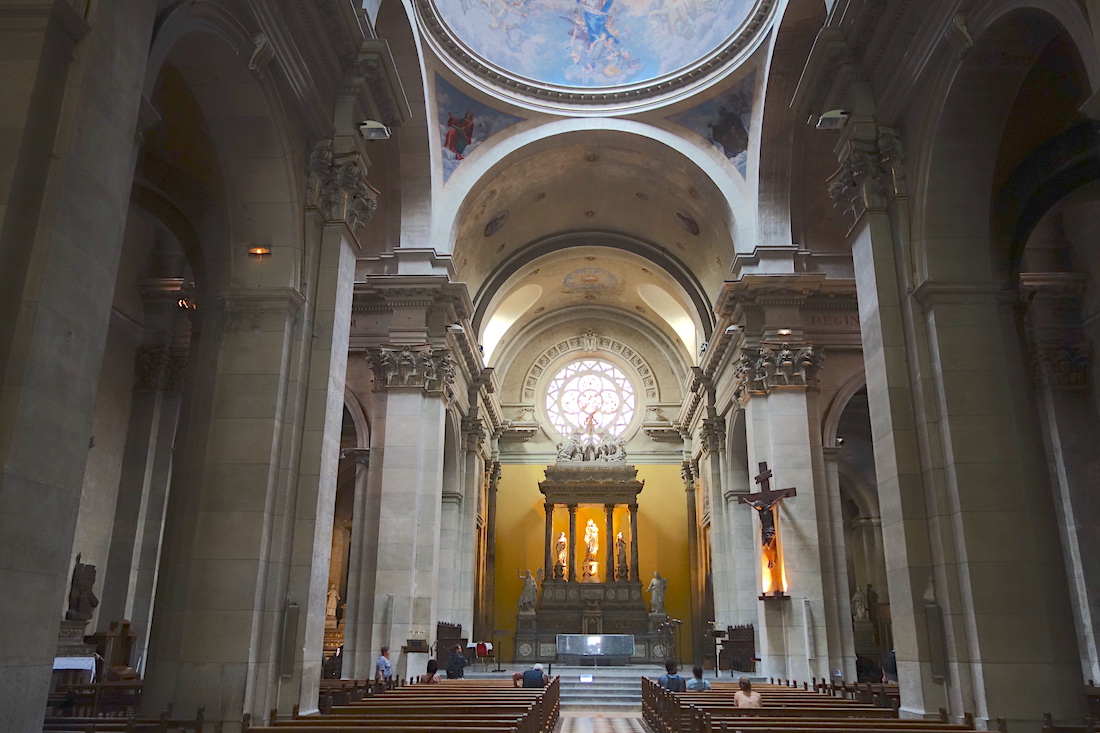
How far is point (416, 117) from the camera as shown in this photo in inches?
687

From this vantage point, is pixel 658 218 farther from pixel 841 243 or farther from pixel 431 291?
pixel 431 291

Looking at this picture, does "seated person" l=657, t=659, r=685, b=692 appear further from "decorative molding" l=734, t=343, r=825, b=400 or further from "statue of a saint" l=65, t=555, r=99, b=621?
"statue of a saint" l=65, t=555, r=99, b=621

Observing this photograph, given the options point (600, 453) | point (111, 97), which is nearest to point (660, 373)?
point (600, 453)

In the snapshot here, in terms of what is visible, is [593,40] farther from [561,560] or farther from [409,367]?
[561,560]

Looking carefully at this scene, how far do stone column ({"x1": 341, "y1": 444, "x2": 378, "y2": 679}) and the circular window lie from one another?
14423 millimetres

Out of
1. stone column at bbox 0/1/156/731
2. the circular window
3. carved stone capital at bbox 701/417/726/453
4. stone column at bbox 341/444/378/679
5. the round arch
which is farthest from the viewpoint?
the circular window

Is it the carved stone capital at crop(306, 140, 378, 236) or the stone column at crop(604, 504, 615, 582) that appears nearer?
the carved stone capital at crop(306, 140, 378, 236)

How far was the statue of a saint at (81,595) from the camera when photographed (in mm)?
12375

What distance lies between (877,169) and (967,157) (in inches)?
41.1

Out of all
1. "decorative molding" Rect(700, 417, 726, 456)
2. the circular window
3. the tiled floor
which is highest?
the circular window

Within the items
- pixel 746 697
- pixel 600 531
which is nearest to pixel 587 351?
pixel 600 531

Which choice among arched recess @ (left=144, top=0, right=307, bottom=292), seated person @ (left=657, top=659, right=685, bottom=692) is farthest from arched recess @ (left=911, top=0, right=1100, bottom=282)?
arched recess @ (left=144, top=0, right=307, bottom=292)

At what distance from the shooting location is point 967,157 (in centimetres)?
920

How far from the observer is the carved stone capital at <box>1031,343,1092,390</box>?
46.3 ft
